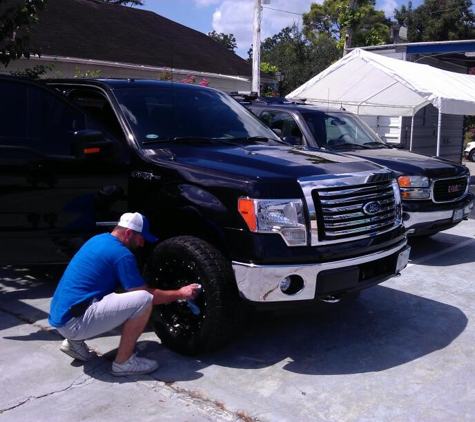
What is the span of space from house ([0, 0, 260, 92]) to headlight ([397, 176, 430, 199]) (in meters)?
8.70

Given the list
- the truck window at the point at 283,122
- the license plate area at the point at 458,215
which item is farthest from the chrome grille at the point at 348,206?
the truck window at the point at 283,122

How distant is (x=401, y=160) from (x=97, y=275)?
4980 mm

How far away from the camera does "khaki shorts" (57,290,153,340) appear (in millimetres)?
3943

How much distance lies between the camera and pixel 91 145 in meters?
4.71

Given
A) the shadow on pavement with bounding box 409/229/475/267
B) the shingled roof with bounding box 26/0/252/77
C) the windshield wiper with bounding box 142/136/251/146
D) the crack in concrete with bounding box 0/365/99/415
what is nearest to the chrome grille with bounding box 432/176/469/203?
the shadow on pavement with bounding box 409/229/475/267

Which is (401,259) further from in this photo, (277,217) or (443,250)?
(443,250)

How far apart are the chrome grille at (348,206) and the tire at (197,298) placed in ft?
2.36

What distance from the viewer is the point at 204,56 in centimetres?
2212

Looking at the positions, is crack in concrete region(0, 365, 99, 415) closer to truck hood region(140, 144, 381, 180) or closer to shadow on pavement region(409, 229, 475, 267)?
truck hood region(140, 144, 381, 180)

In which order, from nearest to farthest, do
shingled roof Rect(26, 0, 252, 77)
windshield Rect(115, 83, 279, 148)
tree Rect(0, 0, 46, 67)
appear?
windshield Rect(115, 83, 279, 148) → tree Rect(0, 0, 46, 67) → shingled roof Rect(26, 0, 252, 77)

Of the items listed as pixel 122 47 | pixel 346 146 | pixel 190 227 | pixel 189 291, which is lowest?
pixel 189 291

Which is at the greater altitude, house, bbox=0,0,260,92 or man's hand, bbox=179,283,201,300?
house, bbox=0,0,260,92

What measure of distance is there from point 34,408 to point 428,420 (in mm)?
2423

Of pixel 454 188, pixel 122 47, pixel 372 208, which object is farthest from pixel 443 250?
pixel 122 47
